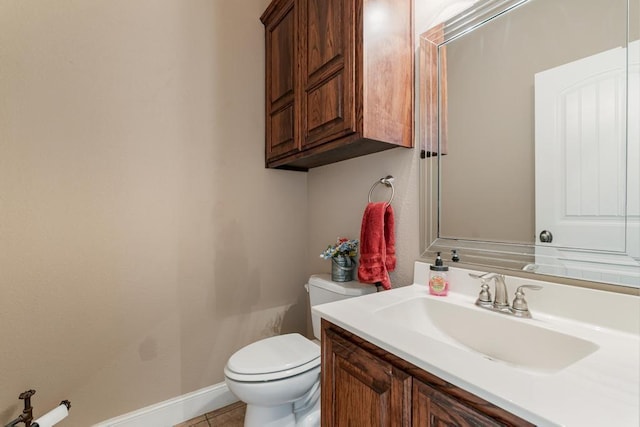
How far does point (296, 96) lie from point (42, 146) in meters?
1.16

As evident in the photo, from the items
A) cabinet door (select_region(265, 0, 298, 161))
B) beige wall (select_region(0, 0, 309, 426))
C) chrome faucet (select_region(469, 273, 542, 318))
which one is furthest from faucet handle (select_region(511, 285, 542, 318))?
beige wall (select_region(0, 0, 309, 426))

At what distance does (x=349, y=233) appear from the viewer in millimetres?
1637

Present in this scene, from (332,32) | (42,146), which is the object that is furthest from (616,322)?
(42,146)

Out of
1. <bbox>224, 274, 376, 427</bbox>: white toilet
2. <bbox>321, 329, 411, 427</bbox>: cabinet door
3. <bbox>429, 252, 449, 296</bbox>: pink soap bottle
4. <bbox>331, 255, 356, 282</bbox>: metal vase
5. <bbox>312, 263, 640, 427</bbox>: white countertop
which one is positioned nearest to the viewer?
<bbox>312, 263, 640, 427</bbox>: white countertop

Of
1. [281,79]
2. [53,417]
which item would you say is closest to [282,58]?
[281,79]

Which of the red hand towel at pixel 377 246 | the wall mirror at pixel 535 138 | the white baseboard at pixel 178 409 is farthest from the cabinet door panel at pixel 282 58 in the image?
the white baseboard at pixel 178 409

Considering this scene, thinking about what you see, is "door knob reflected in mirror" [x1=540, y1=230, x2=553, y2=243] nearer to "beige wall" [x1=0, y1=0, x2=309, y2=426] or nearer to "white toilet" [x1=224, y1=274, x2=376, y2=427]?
"white toilet" [x1=224, y1=274, x2=376, y2=427]

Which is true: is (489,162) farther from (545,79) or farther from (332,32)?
(332,32)

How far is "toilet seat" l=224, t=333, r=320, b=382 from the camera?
1.16 metres

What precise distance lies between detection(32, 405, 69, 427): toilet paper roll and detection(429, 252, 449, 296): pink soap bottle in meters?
1.58

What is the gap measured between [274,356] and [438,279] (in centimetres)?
78

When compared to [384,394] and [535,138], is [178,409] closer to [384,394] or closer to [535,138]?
[384,394]

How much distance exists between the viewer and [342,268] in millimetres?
1519

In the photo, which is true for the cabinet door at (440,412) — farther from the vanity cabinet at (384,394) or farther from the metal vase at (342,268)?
the metal vase at (342,268)
